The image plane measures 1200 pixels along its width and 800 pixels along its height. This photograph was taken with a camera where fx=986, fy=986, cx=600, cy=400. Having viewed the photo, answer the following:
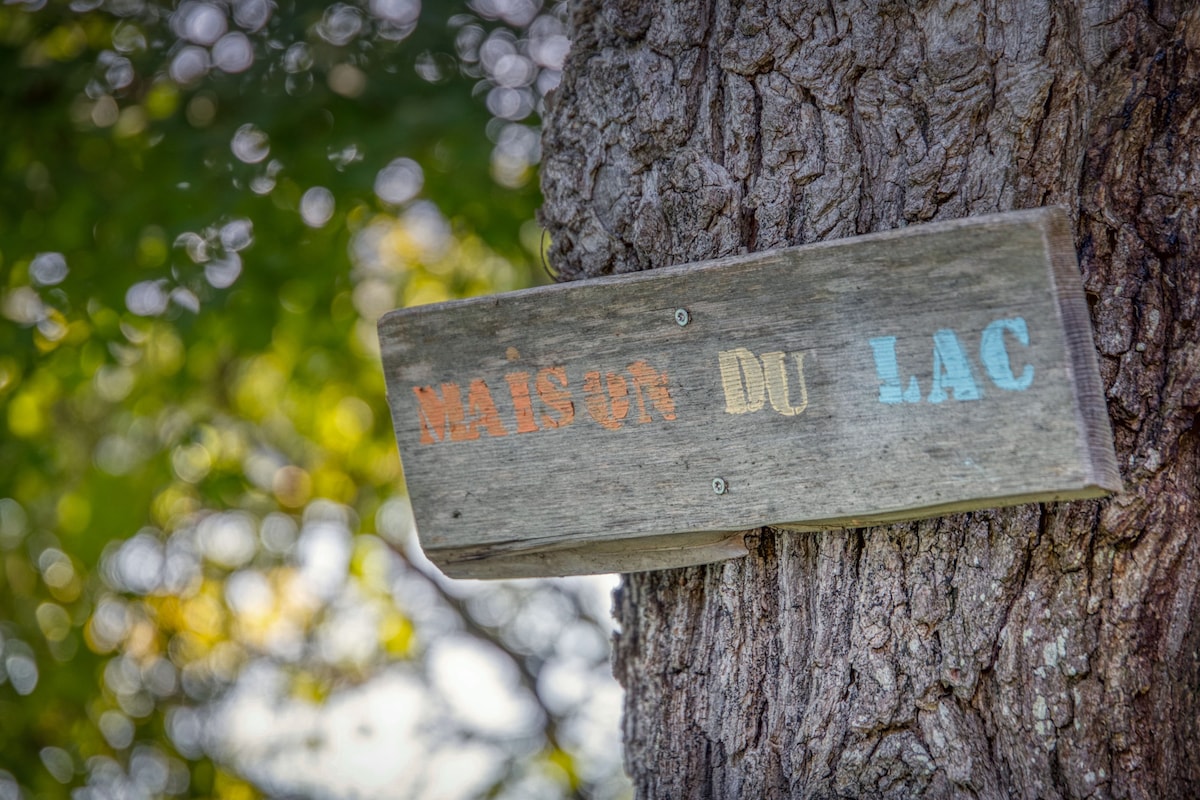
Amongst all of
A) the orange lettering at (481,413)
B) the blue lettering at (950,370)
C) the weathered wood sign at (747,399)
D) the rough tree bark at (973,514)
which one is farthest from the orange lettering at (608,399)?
the blue lettering at (950,370)

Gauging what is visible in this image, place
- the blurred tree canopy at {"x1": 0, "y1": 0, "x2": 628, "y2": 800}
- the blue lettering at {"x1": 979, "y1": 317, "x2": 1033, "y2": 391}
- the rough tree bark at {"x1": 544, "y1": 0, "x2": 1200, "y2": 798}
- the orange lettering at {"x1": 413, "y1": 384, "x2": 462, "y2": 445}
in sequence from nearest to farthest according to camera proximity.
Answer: the blue lettering at {"x1": 979, "y1": 317, "x2": 1033, "y2": 391} → the rough tree bark at {"x1": 544, "y1": 0, "x2": 1200, "y2": 798} → the orange lettering at {"x1": 413, "y1": 384, "x2": 462, "y2": 445} → the blurred tree canopy at {"x1": 0, "y1": 0, "x2": 628, "y2": 800}

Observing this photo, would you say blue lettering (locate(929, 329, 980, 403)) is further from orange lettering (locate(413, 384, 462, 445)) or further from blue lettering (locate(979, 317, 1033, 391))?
orange lettering (locate(413, 384, 462, 445))

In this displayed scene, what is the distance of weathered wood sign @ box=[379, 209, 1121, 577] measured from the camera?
3.50ft

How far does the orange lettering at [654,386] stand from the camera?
1.22 m

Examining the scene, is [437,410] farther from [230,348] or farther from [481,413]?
[230,348]

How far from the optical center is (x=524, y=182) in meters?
2.90

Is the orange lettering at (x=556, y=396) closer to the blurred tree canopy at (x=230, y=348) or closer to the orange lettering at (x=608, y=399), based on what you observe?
the orange lettering at (x=608, y=399)

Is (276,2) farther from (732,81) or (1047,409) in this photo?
(1047,409)

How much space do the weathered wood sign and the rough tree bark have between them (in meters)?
0.15

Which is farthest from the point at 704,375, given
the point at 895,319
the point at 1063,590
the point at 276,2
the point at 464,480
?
the point at 276,2

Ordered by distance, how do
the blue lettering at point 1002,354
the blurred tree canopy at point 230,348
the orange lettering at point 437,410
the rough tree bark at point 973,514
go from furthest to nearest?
the blurred tree canopy at point 230,348 < the orange lettering at point 437,410 < the rough tree bark at point 973,514 < the blue lettering at point 1002,354

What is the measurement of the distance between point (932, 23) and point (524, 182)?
5.73 feet

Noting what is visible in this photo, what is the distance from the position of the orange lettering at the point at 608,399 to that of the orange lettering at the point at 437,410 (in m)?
0.19

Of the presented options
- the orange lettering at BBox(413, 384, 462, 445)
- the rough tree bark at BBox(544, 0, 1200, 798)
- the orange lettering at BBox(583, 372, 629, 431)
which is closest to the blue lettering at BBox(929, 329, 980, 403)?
the rough tree bark at BBox(544, 0, 1200, 798)
